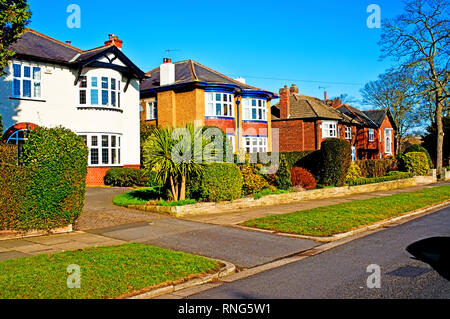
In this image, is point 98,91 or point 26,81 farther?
point 98,91

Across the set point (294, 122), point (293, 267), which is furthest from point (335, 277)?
point (294, 122)

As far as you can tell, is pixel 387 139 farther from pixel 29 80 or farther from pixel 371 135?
pixel 29 80

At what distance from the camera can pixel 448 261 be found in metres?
2.71

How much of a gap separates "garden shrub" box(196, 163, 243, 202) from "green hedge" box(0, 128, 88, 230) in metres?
4.92

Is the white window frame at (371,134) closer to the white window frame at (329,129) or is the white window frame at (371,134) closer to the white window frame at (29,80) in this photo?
the white window frame at (329,129)

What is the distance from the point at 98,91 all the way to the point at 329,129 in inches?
1052

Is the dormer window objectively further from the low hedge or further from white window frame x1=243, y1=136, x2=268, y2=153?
the low hedge

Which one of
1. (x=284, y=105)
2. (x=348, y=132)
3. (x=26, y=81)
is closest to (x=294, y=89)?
(x=284, y=105)

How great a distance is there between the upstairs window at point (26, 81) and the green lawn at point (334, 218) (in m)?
15.8

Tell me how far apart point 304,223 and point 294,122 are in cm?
3086

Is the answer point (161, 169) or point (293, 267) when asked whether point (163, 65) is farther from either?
point (293, 267)

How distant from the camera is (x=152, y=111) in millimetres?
33656

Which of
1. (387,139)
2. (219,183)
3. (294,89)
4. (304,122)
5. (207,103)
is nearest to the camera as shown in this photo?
(219,183)

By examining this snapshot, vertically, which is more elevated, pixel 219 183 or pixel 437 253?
pixel 437 253
